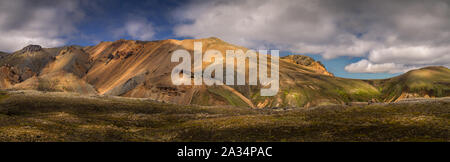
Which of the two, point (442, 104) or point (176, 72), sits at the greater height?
point (176, 72)

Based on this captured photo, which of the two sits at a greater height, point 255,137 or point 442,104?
point 442,104

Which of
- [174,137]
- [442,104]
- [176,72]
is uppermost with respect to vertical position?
[176,72]

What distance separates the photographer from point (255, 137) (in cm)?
3588

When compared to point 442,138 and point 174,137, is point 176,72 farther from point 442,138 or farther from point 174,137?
point 442,138
